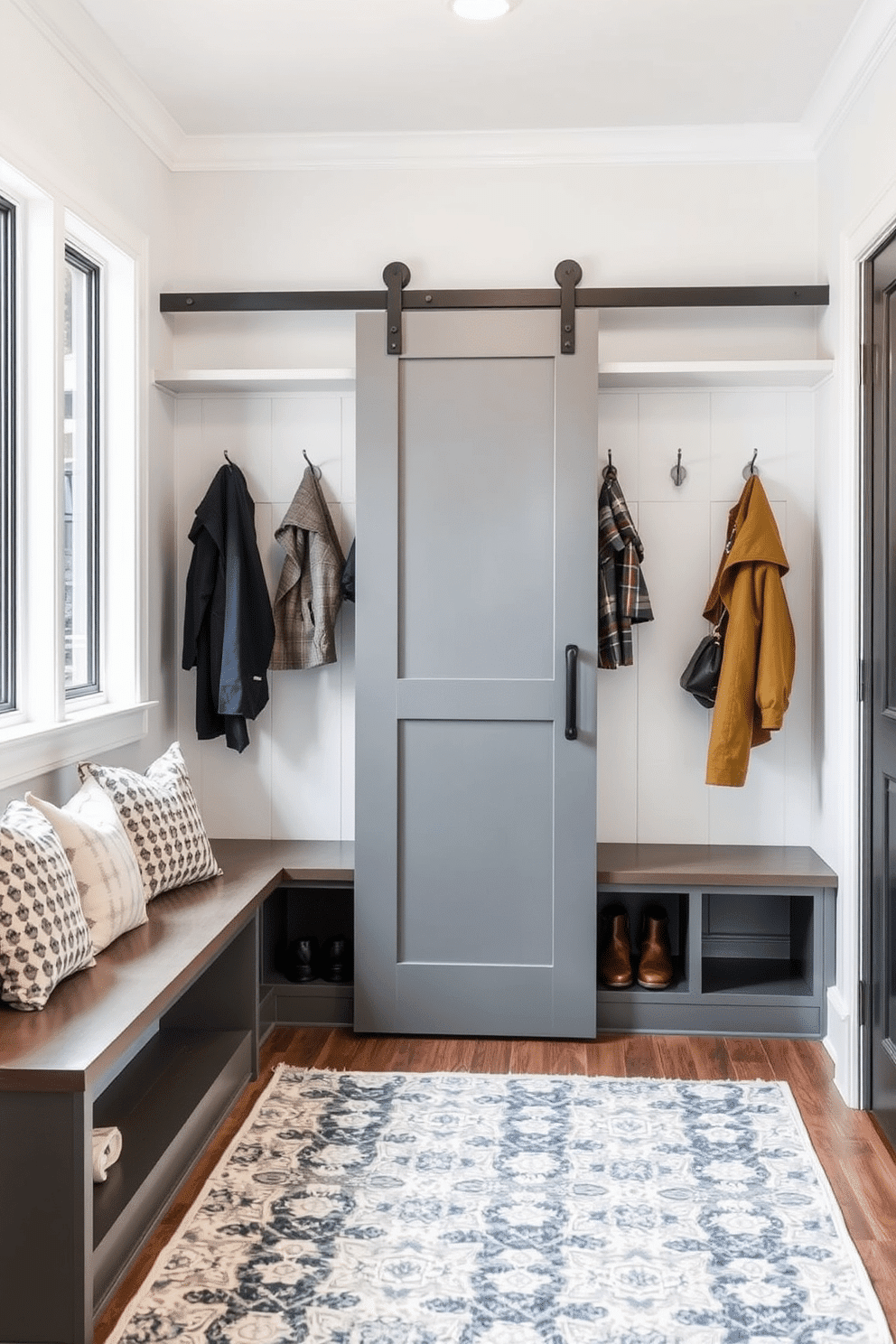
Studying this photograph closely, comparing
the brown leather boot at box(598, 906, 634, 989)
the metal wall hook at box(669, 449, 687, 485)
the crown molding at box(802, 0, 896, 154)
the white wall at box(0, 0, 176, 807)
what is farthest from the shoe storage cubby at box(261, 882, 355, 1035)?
the crown molding at box(802, 0, 896, 154)

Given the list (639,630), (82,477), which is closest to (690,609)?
(639,630)

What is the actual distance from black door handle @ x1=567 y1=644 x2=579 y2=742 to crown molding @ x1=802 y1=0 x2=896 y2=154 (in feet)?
5.33

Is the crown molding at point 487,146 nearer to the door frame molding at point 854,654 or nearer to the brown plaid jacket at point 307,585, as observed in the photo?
the door frame molding at point 854,654

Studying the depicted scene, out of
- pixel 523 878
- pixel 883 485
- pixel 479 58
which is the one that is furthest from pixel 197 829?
pixel 479 58

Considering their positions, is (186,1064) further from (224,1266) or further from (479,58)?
(479,58)

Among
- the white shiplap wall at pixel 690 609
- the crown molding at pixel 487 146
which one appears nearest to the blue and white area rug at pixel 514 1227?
the white shiplap wall at pixel 690 609

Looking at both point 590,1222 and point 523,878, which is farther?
point 523,878

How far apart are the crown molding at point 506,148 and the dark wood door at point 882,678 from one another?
0.82 m

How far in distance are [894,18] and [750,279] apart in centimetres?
98

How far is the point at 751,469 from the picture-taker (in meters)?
3.65

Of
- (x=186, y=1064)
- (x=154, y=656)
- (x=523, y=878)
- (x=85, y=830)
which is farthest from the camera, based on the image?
(x=154, y=656)

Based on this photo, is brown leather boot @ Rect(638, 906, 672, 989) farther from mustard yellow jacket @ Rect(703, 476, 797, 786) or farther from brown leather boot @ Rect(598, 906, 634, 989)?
mustard yellow jacket @ Rect(703, 476, 797, 786)

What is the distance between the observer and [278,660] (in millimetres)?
3662

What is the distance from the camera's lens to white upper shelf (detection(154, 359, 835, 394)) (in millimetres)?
3410
